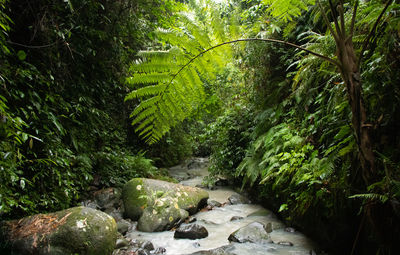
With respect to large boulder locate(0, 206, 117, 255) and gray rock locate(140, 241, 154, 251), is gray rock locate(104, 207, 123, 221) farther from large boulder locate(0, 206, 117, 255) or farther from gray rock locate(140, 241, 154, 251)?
large boulder locate(0, 206, 117, 255)

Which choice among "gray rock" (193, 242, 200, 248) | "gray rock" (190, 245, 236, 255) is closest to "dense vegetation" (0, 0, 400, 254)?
"gray rock" (190, 245, 236, 255)

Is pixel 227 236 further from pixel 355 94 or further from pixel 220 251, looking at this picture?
pixel 355 94

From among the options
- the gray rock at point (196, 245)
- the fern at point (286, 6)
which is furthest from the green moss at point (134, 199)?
the fern at point (286, 6)

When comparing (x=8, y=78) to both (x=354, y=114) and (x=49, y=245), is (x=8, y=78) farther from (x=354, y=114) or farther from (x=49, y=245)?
(x=354, y=114)

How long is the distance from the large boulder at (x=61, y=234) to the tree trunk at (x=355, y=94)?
258 centimetres

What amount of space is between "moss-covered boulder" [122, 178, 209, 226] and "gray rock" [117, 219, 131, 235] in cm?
22

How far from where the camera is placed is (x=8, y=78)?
2.54 metres

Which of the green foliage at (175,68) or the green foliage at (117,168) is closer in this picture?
the green foliage at (175,68)

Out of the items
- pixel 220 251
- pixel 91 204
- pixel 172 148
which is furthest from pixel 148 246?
pixel 172 148

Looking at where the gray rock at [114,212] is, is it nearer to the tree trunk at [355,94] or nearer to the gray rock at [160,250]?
the gray rock at [160,250]

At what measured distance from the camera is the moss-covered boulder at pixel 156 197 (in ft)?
12.7

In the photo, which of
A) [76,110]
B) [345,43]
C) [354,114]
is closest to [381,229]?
[354,114]

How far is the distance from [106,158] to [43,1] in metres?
2.73

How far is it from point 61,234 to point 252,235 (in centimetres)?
223
